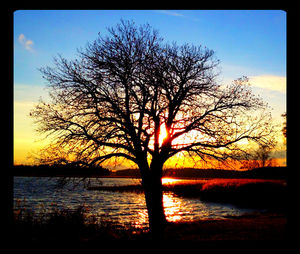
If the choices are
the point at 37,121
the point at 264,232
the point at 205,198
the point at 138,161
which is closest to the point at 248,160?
the point at 264,232

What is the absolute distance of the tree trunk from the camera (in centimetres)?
1584

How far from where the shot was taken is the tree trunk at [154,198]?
15.8 meters

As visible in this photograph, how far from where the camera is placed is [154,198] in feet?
52.4

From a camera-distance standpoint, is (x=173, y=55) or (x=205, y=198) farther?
(x=205, y=198)

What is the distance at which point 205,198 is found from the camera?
1586 inches

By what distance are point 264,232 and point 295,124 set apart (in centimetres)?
822

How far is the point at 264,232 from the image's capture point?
12.0 metres

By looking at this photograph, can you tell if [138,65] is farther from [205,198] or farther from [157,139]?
[205,198]

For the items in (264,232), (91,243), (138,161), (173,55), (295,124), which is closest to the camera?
(295,124)

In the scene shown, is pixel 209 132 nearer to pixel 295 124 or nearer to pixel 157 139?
pixel 157 139
